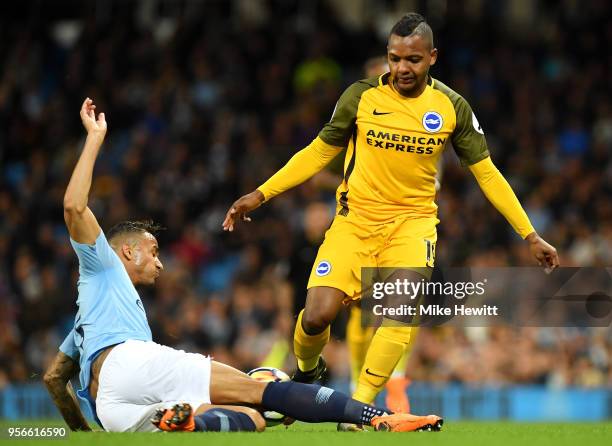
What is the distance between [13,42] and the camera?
64.1ft

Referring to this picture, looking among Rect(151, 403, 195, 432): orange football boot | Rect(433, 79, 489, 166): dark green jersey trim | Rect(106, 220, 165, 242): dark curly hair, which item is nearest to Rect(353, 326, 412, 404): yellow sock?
Rect(433, 79, 489, 166): dark green jersey trim

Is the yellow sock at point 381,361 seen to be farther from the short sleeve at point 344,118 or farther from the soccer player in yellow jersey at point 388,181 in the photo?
the short sleeve at point 344,118

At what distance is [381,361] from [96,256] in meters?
1.80

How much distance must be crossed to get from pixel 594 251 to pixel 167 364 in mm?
8197

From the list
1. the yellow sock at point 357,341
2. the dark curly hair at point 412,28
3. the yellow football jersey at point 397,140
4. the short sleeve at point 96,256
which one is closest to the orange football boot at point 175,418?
the short sleeve at point 96,256

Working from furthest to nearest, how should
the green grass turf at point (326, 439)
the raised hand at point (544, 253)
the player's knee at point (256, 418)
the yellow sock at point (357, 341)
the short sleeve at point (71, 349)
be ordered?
1. the yellow sock at point (357, 341)
2. the raised hand at point (544, 253)
3. the short sleeve at point (71, 349)
4. the player's knee at point (256, 418)
5. the green grass turf at point (326, 439)

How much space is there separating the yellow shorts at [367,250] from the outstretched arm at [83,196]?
1.55 meters

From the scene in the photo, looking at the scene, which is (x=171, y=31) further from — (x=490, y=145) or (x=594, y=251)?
(x=594, y=251)

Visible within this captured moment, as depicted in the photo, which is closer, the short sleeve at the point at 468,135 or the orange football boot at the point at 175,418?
the orange football boot at the point at 175,418

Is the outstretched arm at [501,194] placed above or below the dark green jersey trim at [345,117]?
below

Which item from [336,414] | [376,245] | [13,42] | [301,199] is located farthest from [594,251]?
[13,42]

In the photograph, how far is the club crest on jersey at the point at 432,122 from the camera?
7621 mm

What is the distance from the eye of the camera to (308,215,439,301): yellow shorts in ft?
25.1

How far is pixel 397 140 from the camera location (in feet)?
25.1
